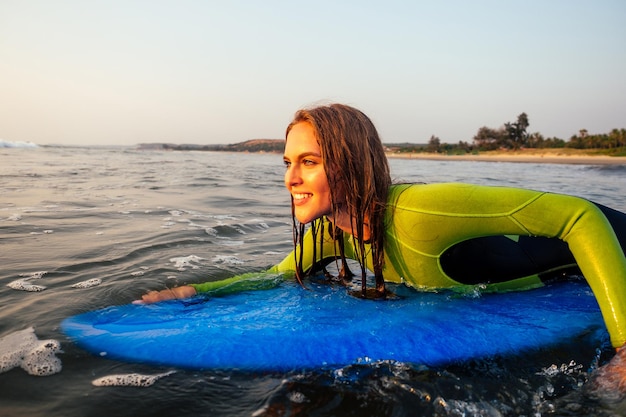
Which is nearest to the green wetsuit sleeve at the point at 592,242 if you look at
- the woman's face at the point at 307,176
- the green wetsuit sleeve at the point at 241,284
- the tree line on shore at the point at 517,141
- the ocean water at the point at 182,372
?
the ocean water at the point at 182,372

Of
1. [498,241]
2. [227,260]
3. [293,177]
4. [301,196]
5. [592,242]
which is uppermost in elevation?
[293,177]

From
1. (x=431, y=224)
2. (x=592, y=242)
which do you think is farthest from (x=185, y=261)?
(x=592, y=242)

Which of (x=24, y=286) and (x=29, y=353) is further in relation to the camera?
(x=24, y=286)

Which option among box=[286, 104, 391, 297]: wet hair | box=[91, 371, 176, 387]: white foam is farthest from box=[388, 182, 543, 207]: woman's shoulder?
box=[91, 371, 176, 387]: white foam

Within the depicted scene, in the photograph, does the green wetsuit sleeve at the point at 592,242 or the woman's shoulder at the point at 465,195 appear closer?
the green wetsuit sleeve at the point at 592,242

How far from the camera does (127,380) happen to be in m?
1.84

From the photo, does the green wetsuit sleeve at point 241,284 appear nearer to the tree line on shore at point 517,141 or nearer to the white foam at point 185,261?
the white foam at point 185,261

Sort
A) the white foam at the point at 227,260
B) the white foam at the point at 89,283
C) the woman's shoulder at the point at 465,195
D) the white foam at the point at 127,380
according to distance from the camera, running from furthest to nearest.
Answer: the white foam at the point at 227,260, the white foam at the point at 89,283, the woman's shoulder at the point at 465,195, the white foam at the point at 127,380

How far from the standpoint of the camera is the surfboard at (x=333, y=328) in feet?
6.57

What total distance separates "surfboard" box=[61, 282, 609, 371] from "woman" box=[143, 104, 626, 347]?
0.15 m

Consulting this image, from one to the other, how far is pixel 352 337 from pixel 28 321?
1.79 meters

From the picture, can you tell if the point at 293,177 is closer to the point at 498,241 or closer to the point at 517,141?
the point at 498,241

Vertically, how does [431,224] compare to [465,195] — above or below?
below

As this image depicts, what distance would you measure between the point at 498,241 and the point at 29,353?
2.64 metres
